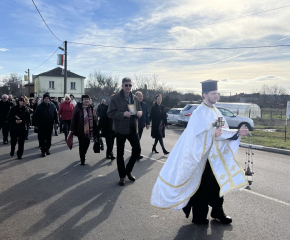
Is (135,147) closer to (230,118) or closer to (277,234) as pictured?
(277,234)

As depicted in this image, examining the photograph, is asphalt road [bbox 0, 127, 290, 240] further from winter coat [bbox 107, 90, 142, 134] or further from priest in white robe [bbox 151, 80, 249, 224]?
winter coat [bbox 107, 90, 142, 134]

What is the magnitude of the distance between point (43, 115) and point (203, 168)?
6.20 meters

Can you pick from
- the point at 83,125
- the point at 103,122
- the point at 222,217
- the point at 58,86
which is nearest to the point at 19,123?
the point at 83,125

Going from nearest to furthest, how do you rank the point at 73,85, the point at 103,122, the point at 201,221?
the point at 201,221 < the point at 103,122 < the point at 73,85

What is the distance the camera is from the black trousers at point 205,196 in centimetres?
355

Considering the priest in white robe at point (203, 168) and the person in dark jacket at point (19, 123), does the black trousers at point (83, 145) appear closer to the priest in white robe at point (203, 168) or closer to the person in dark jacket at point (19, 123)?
the person in dark jacket at point (19, 123)

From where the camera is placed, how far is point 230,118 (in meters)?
17.3

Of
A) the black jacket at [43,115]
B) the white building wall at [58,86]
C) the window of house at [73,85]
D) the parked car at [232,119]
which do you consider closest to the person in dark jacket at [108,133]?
the black jacket at [43,115]

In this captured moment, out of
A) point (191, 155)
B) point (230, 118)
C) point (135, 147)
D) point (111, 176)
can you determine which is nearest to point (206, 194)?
point (191, 155)

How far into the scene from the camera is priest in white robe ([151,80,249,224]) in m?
3.41

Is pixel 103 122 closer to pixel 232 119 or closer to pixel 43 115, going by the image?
pixel 43 115

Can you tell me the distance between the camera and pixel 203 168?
11.6 ft

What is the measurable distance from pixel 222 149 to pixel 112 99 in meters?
2.40

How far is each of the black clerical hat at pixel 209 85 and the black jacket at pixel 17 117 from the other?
6005mm
